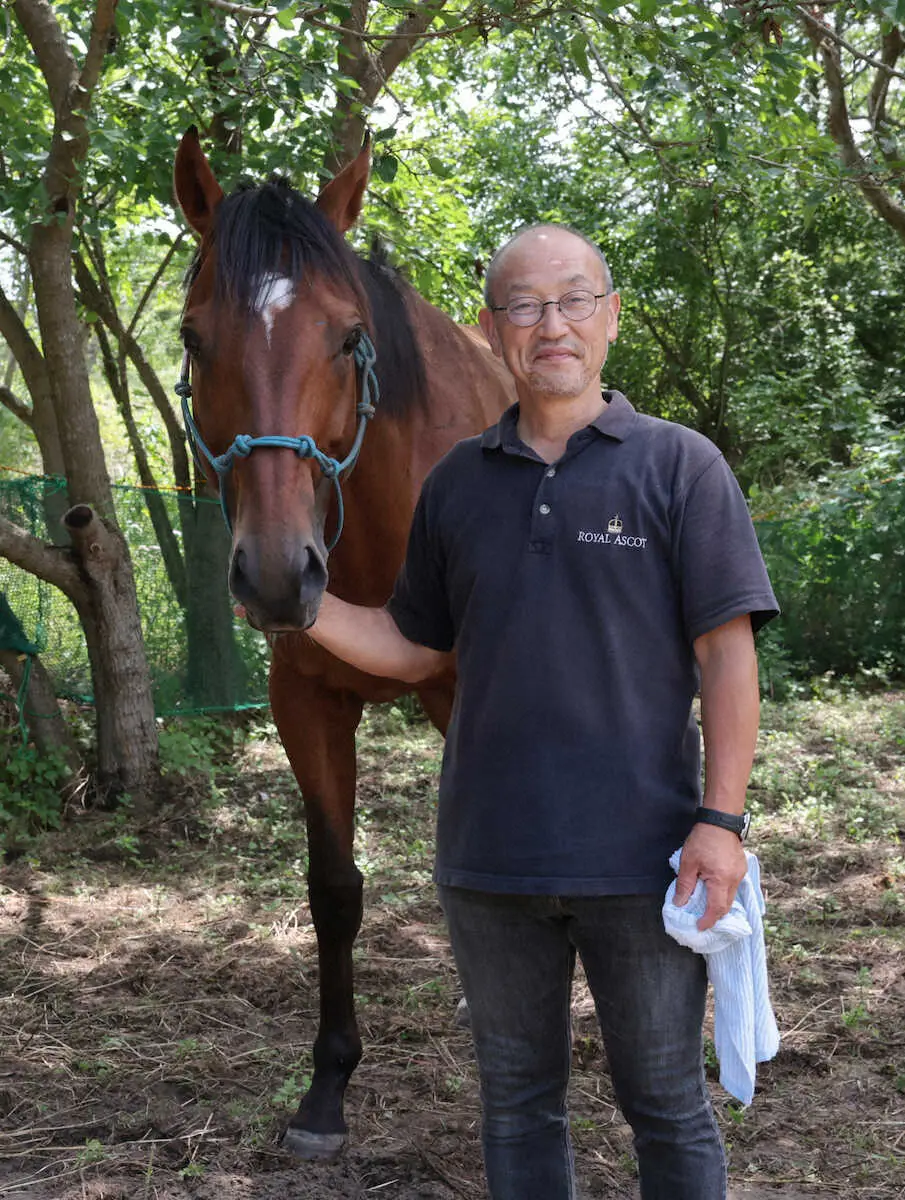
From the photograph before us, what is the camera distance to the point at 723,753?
1.71m

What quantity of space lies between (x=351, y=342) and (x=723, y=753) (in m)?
1.07

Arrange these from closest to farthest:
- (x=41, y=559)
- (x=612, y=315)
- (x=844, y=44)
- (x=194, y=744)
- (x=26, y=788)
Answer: (x=612, y=315) < (x=844, y=44) < (x=41, y=559) < (x=26, y=788) < (x=194, y=744)

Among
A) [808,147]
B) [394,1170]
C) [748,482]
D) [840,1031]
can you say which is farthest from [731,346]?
[394,1170]

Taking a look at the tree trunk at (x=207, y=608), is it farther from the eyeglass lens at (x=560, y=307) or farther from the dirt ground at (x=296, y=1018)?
the eyeglass lens at (x=560, y=307)

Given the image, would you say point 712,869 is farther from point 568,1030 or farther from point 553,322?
point 553,322

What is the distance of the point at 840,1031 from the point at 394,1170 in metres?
1.37

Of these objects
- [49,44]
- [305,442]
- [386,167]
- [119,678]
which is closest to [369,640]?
[305,442]

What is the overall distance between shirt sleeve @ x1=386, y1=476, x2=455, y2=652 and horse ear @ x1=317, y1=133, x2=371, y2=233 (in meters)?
0.77

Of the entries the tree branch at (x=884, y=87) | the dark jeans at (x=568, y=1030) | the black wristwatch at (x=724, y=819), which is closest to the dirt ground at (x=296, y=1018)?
the dark jeans at (x=568, y=1030)

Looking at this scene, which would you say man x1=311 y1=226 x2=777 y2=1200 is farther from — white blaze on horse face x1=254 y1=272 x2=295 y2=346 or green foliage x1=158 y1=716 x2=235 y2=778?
green foliage x1=158 y1=716 x2=235 y2=778

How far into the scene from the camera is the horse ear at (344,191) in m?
2.42

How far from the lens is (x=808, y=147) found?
459 centimetres

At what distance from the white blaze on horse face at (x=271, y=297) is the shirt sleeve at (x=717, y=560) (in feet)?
2.67

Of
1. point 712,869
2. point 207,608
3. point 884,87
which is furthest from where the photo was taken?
point 207,608
